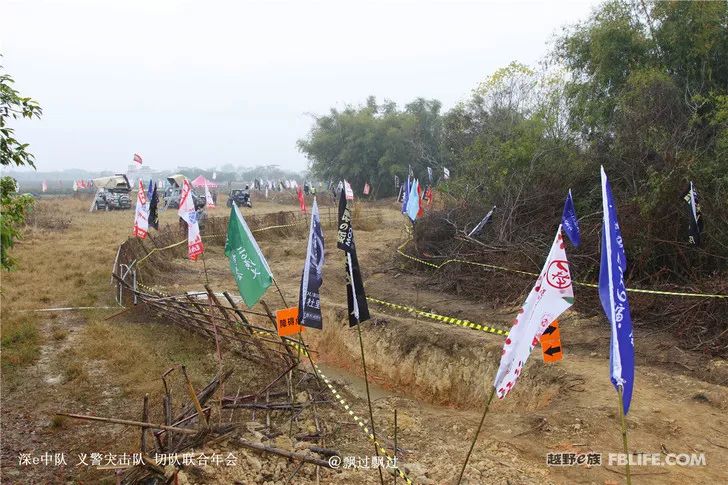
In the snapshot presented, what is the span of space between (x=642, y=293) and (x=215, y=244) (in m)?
16.3

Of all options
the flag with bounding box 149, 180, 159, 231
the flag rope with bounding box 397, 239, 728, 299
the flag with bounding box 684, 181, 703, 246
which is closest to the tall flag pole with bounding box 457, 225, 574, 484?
the flag rope with bounding box 397, 239, 728, 299

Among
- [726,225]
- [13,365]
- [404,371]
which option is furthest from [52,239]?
[726,225]

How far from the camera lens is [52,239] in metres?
21.1

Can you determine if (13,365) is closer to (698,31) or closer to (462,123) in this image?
(698,31)

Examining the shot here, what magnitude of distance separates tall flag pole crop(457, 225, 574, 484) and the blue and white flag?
107 inches

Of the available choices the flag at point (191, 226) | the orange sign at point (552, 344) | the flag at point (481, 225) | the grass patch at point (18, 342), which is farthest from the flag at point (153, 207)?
the orange sign at point (552, 344)

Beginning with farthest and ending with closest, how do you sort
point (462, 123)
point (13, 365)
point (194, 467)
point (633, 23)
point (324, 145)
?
point (324, 145)
point (462, 123)
point (633, 23)
point (13, 365)
point (194, 467)

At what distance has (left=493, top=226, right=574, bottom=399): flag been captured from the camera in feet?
13.0

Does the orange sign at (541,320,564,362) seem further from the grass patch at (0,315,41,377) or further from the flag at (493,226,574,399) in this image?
the grass patch at (0,315,41,377)

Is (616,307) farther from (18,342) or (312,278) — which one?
(18,342)

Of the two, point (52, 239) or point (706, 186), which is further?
point (52, 239)

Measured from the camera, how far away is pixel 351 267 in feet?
17.1

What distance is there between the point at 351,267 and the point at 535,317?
74.7 inches

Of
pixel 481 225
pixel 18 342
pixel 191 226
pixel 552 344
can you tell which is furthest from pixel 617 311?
pixel 481 225
